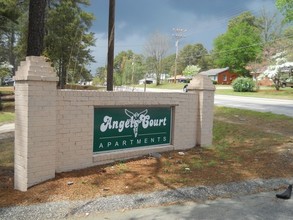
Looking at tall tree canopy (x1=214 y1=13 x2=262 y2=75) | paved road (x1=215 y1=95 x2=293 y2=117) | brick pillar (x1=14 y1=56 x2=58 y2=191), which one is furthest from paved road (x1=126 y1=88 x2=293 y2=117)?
tall tree canopy (x1=214 y1=13 x2=262 y2=75)

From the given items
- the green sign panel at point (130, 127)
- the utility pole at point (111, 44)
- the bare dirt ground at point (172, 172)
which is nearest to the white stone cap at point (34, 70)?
the green sign panel at point (130, 127)

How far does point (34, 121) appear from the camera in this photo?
19.4 ft

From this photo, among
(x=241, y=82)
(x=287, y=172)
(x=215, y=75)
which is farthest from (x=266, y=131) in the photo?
(x=215, y=75)

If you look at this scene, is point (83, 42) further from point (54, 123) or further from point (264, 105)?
point (54, 123)

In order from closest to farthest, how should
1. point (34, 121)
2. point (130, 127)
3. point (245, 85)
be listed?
point (34, 121), point (130, 127), point (245, 85)

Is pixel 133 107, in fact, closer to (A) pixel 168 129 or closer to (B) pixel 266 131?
(A) pixel 168 129

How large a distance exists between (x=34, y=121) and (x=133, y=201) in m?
2.09

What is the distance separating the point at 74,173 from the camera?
22.0 feet

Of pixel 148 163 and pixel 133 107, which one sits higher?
pixel 133 107

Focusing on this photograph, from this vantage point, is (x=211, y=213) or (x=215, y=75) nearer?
(x=211, y=213)

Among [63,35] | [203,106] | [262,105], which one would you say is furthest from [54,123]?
[63,35]

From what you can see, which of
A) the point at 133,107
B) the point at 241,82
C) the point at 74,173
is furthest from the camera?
the point at 241,82

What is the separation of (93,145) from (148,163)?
1.27 meters

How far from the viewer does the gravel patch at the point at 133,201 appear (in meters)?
5.03
